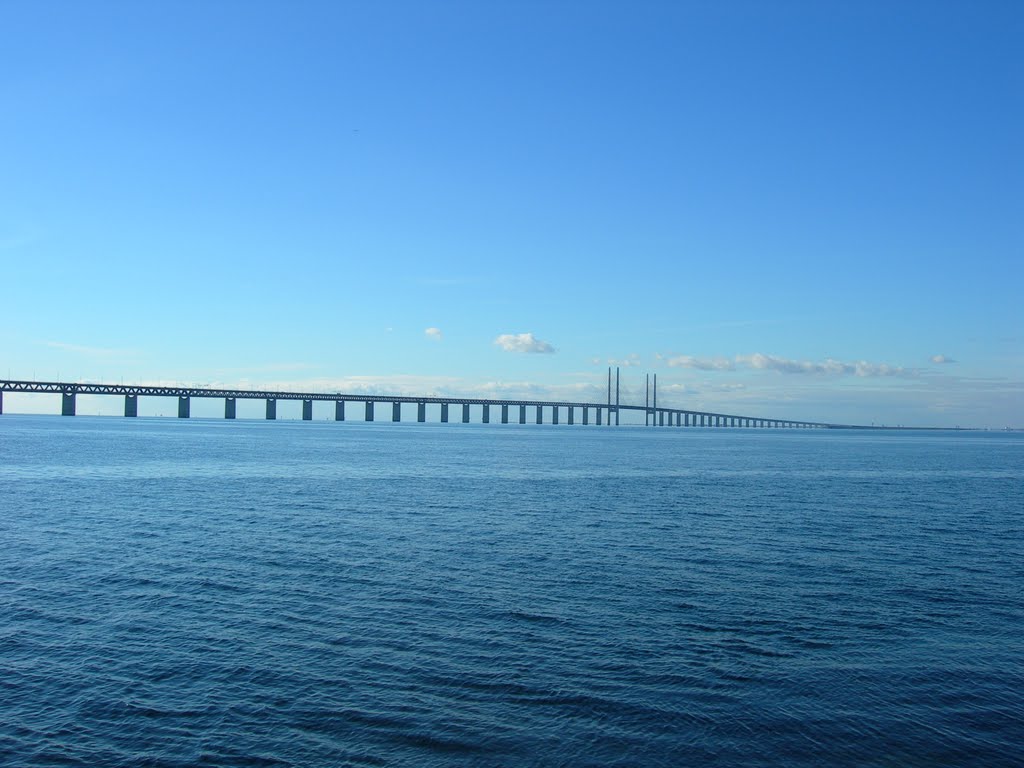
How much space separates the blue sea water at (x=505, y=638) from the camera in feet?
46.1

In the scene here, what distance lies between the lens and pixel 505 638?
19391mm

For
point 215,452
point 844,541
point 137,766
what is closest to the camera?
point 137,766

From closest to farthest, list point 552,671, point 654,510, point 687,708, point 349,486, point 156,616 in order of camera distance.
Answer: point 687,708, point 552,671, point 156,616, point 654,510, point 349,486

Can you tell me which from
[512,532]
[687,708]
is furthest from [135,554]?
[687,708]

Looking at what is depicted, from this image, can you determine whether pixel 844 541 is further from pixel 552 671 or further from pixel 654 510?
pixel 552 671

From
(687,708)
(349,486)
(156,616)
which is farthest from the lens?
(349,486)

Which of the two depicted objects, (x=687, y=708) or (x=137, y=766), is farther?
(x=687, y=708)

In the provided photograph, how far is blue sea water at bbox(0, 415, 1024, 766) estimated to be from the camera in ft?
46.1

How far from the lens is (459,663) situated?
57.7ft

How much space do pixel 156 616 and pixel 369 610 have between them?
5222 millimetres

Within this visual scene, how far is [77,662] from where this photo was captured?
56.6 feet

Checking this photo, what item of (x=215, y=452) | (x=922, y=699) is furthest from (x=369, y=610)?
(x=215, y=452)

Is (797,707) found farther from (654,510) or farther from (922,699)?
(654,510)

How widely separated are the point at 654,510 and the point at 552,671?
2833cm
